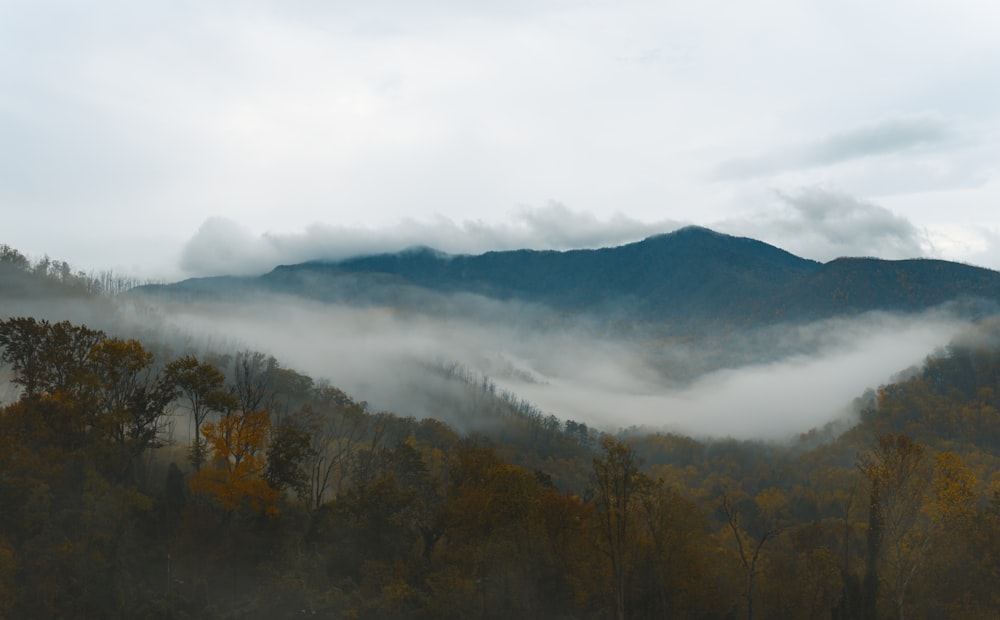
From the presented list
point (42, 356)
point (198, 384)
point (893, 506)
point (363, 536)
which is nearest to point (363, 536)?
point (363, 536)

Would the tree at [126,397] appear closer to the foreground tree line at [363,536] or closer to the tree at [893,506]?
the foreground tree line at [363,536]

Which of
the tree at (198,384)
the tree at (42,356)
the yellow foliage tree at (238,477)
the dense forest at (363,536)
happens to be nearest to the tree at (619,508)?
the dense forest at (363,536)

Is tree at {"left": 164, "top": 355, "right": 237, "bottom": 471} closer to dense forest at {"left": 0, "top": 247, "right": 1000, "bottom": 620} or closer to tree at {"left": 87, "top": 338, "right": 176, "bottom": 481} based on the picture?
dense forest at {"left": 0, "top": 247, "right": 1000, "bottom": 620}

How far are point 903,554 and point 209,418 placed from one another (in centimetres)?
8105

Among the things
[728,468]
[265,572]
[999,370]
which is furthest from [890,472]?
[999,370]

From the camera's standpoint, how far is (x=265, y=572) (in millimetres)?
44188

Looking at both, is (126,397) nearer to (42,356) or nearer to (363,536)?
(42,356)

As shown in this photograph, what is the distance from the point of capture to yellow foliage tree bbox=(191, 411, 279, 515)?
4666cm

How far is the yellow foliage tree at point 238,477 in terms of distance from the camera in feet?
153

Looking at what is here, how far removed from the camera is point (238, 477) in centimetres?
4716

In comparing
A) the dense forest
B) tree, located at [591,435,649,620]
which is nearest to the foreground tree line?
the dense forest

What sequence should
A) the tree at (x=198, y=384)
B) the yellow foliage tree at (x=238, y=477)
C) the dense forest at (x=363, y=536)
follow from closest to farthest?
the dense forest at (x=363, y=536)
the yellow foliage tree at (x=238, y=477)
the tree at (x=198, y=384)

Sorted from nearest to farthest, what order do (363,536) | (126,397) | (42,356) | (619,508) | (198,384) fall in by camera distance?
(619,508)
(42,356)
(363,536)
(126,397)
(198,384)

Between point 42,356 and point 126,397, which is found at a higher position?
point 42,356
